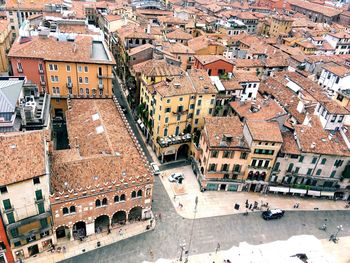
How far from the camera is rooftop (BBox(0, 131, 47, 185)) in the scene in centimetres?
4409

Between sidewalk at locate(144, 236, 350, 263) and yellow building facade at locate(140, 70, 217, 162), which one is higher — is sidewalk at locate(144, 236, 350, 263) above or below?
below

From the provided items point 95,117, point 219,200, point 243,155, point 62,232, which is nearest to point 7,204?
point 62,232

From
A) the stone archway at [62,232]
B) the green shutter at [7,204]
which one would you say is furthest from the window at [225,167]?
the green shutter at [7,204]

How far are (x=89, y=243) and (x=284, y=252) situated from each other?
35.9m

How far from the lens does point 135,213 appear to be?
207 feet

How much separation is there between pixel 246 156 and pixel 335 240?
23.8 m

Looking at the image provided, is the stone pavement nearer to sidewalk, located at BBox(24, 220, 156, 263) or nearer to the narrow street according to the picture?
the narrow street

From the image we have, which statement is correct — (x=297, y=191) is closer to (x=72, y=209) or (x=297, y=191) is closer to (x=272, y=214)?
(x=272, y=214)

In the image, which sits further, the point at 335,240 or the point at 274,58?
the point at 274,58

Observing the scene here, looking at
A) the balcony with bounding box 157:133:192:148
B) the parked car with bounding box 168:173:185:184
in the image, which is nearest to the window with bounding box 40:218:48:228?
the parked car with bounding box 168:173:185:184

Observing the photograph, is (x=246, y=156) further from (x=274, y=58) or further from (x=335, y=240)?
(x=274, y=58)

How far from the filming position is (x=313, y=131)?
72.1 m

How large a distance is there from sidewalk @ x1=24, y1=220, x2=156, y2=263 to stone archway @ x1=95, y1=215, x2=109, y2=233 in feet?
3.17

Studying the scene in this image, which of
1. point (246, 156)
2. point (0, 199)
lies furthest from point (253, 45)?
point (0, 199)
